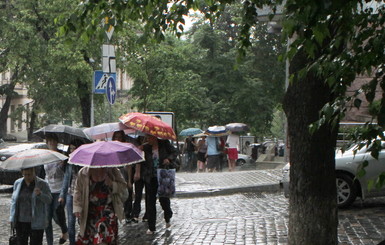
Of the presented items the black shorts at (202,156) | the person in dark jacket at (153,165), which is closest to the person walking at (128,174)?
the person in dark jacket at (153,165)

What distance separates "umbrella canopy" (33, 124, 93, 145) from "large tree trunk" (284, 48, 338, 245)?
17.3 feet

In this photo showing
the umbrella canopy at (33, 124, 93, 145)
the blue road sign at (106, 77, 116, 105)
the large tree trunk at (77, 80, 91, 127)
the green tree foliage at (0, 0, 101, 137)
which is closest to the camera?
the umbrella canopy at (33, 124, 93, 145)

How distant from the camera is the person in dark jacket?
11.9 metres

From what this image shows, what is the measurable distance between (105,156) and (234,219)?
183 inches

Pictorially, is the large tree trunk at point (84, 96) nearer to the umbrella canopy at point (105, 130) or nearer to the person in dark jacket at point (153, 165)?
the umbrella canopy at point (105, 130)

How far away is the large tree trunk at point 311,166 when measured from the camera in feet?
27.2

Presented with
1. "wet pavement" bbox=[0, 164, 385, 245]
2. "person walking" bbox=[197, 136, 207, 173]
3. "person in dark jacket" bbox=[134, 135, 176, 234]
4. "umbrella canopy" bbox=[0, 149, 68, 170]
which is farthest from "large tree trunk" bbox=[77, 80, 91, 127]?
"umbrella canopy" bbox=[0, 149, 68, 170]

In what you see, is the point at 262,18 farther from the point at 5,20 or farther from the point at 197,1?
the point at 197,1

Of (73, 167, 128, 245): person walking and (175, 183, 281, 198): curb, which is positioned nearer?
(73, 167, 128, 245): person walking

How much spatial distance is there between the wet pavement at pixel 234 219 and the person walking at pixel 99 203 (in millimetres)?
2015

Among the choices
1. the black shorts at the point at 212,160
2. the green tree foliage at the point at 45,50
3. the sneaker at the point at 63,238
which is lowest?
the sneaker at the point at 63,238

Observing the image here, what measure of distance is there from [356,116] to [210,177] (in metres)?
4.78

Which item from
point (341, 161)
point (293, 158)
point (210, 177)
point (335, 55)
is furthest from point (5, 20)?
point (335, 55)

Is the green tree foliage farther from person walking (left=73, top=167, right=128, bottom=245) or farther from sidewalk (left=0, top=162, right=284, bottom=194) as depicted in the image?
person walking (left=73, top=167, right=128, bottom=245)
